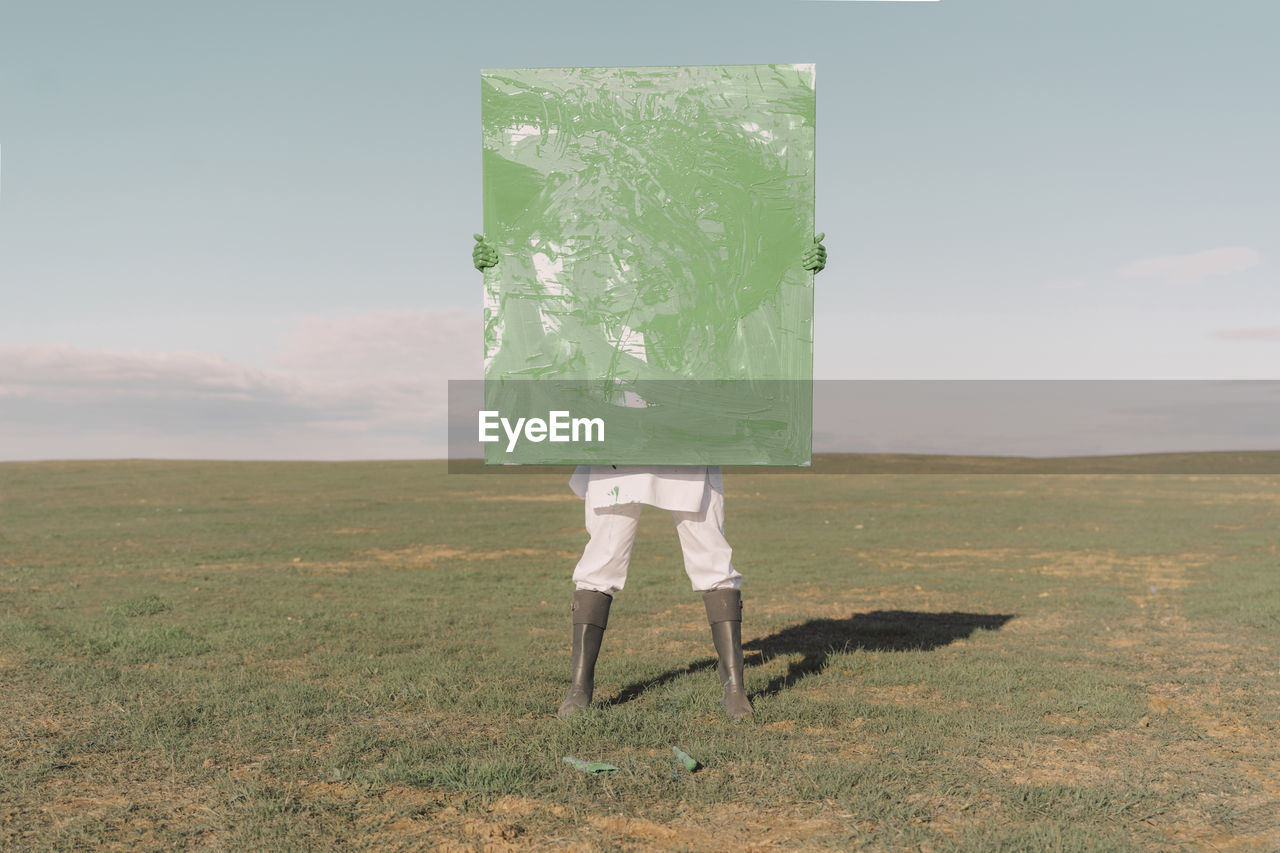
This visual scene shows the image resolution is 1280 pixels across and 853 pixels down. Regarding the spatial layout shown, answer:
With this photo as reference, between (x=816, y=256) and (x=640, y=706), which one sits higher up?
(x=816, y=256)

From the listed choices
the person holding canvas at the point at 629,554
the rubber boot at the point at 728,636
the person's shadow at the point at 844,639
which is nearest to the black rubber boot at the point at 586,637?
the person holding canvas at the point at 629,554

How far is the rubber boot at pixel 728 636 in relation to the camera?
6129 millimetres

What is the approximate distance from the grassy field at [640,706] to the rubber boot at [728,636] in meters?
0.20

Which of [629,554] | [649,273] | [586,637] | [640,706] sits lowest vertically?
[640,706]

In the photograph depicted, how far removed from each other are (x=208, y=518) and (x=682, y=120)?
23.0 metres

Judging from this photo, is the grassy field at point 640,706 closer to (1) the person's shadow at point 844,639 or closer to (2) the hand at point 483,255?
(1) the person's shadow at point 844,639

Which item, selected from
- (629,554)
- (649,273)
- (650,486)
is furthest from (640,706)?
(649,273)

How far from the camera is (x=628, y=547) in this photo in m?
6.24

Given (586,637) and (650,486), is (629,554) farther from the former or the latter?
(586,637)

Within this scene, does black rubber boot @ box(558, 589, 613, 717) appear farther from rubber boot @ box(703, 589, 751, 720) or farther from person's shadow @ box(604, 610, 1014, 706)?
rubber boot @ box(703, 589, 751, 720)

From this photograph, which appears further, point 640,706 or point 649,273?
point 640,706

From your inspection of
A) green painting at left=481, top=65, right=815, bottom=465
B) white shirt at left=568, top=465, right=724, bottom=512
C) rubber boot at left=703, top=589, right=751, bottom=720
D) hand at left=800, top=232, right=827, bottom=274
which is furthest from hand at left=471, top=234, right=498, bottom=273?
rubber boot at left=703, top=589, right=751, bottom=720

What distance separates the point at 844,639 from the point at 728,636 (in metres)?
3.17

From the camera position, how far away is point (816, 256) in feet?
19.6
